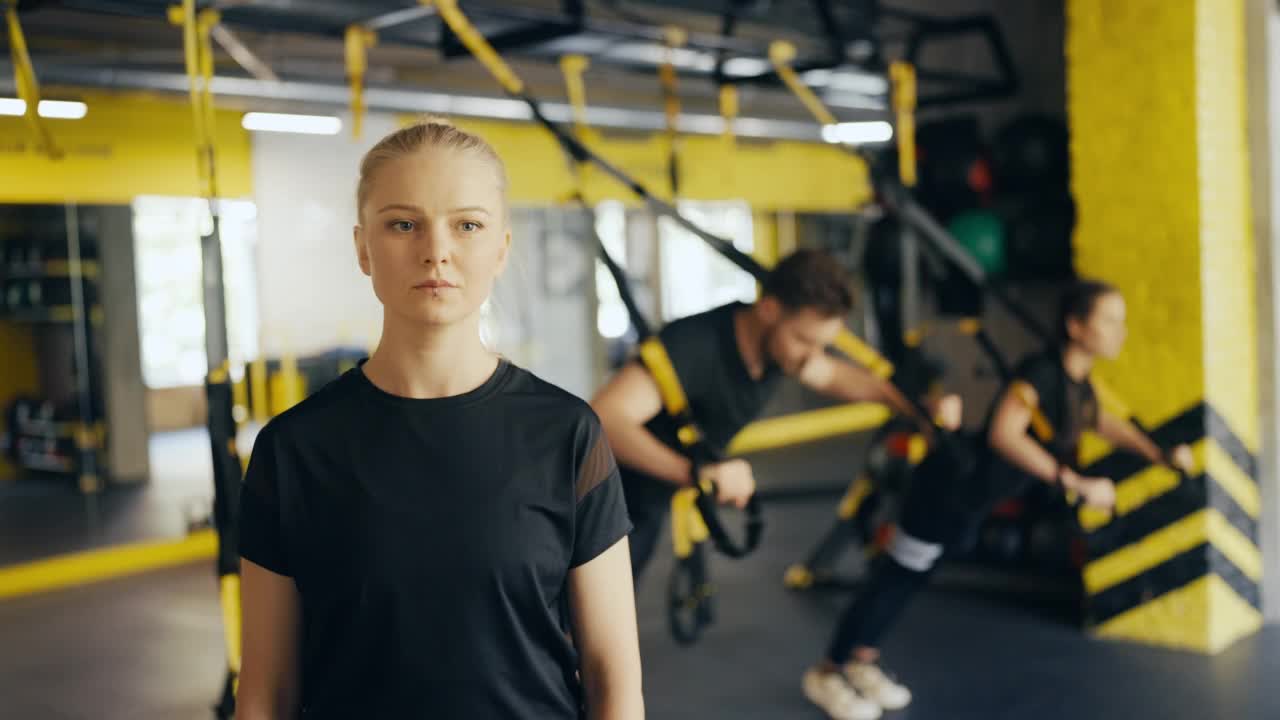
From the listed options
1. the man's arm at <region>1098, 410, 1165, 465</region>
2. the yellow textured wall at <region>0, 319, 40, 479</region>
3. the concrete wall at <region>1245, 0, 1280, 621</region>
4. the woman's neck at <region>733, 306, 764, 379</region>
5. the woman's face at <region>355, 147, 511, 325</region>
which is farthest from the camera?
the yellow textured wall at <region>0, 319, 40, 479</region>

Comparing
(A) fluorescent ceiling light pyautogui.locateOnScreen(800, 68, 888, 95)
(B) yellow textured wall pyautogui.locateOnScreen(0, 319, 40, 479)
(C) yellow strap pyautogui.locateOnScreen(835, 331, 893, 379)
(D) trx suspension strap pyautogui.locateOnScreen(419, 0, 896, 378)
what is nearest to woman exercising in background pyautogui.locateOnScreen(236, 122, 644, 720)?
(D) trx suspension strap pyautogui.locateOnScreen(419, 0, 896, 378)

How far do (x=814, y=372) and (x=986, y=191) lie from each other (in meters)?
2.40

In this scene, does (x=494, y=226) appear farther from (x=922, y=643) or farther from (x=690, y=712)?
(x=922, y=643)

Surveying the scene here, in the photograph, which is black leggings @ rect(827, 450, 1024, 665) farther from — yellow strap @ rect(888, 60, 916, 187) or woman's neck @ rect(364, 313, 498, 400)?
woman's neck @ rect(364, 313, 498, 400)

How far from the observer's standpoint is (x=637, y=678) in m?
1.24

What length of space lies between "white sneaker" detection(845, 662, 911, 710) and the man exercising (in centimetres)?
106

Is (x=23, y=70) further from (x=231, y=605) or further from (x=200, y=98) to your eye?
(x=231, y=605)

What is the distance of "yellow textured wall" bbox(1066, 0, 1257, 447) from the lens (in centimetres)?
411

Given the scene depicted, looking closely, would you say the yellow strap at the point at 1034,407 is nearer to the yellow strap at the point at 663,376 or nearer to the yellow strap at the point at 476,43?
the yellow strap at the point at 663,376

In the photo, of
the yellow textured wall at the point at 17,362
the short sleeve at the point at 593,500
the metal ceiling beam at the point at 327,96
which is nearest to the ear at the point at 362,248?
the short sleeve at the point at 593,500

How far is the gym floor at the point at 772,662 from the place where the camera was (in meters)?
3.79

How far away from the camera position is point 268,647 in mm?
1207

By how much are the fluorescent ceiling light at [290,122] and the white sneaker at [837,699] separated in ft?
10.5

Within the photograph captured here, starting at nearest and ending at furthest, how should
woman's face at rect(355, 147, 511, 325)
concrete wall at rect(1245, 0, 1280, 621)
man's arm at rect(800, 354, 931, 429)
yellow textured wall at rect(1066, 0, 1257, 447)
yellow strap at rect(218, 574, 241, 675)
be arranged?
1. woman's face at rect(355, 147, 511, 325)
2. yellow strap at rect(218, 574, 241, 675)
3. man's arm at rect(800, 354, 931, 429)
4. yellow textured wall at rect(1066, 0, 1257, 447)
5. concrete wall at rect(1245, 0, 1280, 621)
